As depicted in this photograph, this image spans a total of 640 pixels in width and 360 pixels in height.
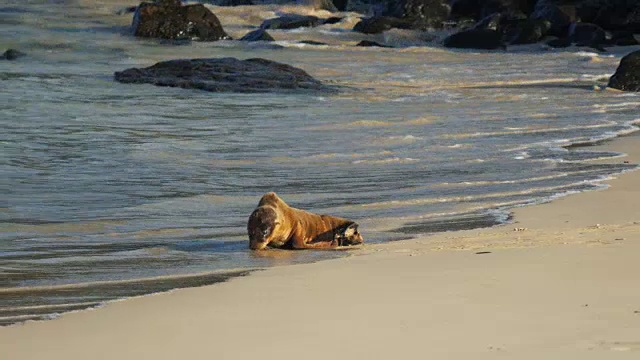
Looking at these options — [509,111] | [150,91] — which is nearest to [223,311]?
[509,111]

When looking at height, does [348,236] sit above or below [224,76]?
above

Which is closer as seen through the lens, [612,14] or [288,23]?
[612,14]

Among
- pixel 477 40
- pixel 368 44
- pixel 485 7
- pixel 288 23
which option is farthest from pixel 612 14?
pixel 288 23

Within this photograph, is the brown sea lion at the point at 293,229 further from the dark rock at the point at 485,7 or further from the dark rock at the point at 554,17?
the dark rock at the point at 485,7

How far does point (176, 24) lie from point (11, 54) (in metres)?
5.33

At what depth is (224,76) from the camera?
1744cm

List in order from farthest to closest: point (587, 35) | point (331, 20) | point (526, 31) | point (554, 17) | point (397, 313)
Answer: point (331, 20) → point (554, 17) → point (526, 31) → point (587, 35) → point (397, 313)

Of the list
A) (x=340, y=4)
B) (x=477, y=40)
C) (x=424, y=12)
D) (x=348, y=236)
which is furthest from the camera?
(x=340, y=4)

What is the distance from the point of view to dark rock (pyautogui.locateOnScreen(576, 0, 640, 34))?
27.7 meters

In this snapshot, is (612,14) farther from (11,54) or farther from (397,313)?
(397,313)

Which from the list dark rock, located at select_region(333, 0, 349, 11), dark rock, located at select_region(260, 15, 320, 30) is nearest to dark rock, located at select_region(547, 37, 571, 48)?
dark rock, located at select_region(260, 15, 320, 30)

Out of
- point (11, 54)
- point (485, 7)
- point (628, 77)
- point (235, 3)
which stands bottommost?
point (235, 3)

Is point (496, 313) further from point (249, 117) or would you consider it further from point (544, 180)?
point (249, 117)

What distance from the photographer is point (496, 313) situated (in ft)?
14.6
